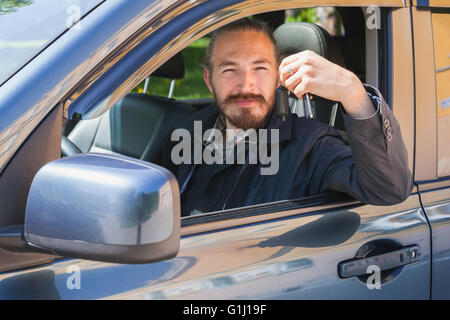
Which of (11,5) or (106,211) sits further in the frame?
(11,5)

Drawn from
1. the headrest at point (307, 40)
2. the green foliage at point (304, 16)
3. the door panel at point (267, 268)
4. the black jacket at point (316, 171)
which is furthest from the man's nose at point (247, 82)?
the green foliage at point (304, 16)

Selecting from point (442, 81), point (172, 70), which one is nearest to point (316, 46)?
point (442, 81)

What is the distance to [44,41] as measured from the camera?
Answer: 136cm

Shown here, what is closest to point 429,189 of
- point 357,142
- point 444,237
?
point 444,237

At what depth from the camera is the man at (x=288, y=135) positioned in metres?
1.62

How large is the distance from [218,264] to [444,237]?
2.33ft

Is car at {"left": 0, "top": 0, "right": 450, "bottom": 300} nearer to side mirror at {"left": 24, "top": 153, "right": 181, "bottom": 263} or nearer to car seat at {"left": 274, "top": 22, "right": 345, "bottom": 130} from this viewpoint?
side mirror at {"left": 24, "top": 153, "right": 181, "bottom": 263}

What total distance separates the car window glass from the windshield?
3.36 ft

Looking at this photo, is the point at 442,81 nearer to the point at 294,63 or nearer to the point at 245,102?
the point at 294,63

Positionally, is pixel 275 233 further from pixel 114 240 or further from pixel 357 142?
pixel 114 240

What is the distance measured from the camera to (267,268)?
152 centimetres

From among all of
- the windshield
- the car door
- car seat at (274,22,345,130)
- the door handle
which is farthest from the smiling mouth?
the windshield

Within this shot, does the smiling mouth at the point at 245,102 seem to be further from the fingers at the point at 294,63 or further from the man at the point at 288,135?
the fingers at the point at 294,63

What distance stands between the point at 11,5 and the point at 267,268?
36.0 inches
